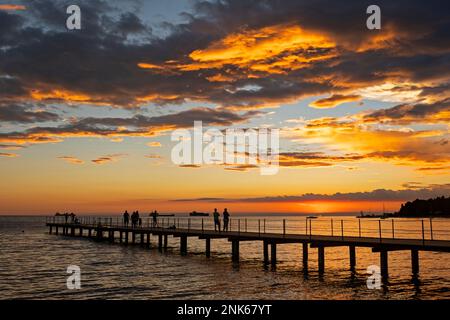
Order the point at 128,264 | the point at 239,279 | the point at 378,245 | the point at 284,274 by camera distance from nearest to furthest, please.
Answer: the point at 378,245 < the point at 239,279 < the point at 284,274 < the point at 128,264

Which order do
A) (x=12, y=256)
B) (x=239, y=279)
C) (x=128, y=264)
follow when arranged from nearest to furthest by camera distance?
(x=239, y=279)
(x=128, y=264)
(x=12, y=256)

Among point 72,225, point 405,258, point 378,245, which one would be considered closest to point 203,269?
point 378,245

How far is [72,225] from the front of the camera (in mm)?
81188

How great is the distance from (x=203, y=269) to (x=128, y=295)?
1027 centimetres

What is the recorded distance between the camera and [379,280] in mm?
27578

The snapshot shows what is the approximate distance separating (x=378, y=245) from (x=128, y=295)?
533 inches
